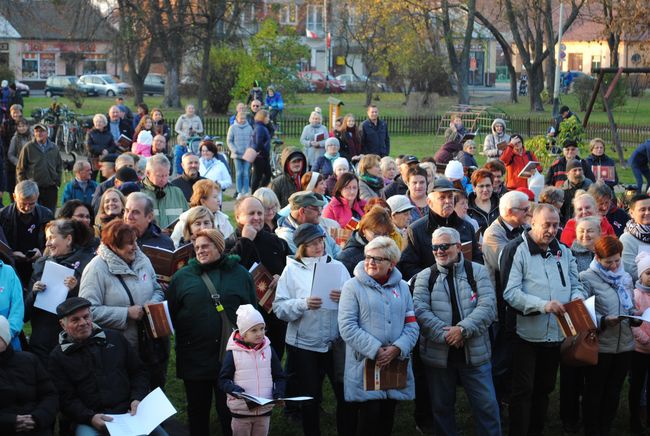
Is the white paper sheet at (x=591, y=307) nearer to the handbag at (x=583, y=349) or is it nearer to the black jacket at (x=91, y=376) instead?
the handbag at (x=583, y=349)

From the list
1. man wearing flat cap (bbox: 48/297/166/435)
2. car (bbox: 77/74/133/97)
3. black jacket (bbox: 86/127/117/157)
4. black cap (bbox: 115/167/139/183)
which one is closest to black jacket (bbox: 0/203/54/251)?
black cap (bbox: 115/167/139/183)

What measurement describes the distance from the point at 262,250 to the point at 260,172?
10925 mm

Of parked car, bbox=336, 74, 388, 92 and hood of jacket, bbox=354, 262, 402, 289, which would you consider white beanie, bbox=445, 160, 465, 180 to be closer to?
hood of jacket, bbox=354, 262, 402, 289

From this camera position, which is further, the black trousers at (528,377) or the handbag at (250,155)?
the handbag at (250,155)

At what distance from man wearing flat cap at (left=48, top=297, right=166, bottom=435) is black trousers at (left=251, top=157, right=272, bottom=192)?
12313mm

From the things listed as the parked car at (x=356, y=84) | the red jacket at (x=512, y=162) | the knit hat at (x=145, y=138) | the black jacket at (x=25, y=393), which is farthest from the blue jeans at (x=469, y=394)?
the parked car at (x=356, y=84)

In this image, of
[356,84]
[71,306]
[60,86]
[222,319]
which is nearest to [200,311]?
[222,319]

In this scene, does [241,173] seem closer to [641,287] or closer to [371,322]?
[641,287]

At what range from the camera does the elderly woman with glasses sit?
670 centimetres

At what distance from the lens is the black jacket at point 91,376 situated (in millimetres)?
→ 6230

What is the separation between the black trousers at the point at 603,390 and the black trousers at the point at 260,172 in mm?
11600

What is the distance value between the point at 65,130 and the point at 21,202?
16995 millimetres

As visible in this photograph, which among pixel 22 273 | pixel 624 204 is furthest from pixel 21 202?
pixel 624 204

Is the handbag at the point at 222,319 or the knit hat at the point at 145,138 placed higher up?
the knit hat at the point at 145,138
